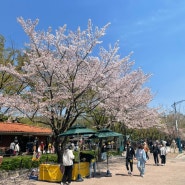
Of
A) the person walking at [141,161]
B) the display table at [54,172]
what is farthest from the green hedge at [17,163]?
the person walking at [141,161]

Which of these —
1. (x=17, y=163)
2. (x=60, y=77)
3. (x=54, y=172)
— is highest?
(x=60, y=77)

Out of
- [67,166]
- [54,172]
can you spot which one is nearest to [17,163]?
[54,172]

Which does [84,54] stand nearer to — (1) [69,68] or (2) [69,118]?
(1) [69,68]

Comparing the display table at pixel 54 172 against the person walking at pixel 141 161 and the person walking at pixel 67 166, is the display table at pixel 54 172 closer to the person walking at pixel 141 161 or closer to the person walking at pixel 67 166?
the person walking at pixel 67 166

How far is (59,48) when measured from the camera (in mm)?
15641

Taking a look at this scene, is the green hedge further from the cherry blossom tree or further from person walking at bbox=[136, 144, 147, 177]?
person walking at bbox=[136, 144, 147, 177]

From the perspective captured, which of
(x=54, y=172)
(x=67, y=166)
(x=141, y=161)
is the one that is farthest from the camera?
(x=141, y=161)

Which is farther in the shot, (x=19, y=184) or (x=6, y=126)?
(x=6, y=126)

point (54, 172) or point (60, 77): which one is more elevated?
point (60, 77)

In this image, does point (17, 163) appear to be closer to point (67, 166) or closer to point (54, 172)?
point (54, 172)

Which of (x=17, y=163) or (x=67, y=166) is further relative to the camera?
(x=17, y=163)

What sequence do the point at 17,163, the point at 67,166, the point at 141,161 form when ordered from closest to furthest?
the point at 67,166 → the point at 141,161 → the point at 17,163

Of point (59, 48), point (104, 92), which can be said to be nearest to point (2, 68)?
point (59, 48)

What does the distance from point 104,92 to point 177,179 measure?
19.4ft
